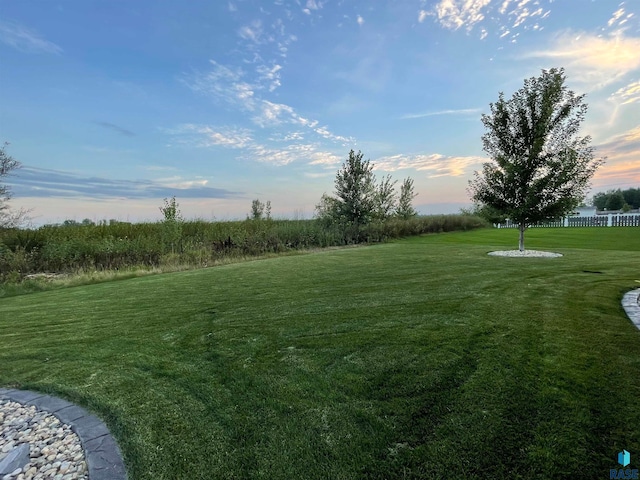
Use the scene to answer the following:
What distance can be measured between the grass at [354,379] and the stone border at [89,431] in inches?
2.2

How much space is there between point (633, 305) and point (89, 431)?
537 cm

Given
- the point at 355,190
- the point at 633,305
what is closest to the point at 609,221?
the point at 355,190

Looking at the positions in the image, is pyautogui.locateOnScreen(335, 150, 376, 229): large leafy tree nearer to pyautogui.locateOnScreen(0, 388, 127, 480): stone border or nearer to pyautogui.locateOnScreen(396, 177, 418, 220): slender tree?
pyautogui.locateOnScreen(396, 177, 418, 220): slender tree

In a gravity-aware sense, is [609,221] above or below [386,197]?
below

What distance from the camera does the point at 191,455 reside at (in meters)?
1.52

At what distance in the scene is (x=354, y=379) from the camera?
7.03ft

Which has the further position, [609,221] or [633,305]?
[609,221]

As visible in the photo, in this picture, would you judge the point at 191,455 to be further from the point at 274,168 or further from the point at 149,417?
the point at 274,168

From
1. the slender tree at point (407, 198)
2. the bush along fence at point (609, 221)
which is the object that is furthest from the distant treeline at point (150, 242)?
the bush along fence at point (609, 221)

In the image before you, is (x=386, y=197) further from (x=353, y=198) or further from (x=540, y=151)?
(x=540, y=151)

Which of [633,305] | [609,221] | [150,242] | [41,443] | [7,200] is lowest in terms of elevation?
[41,443]

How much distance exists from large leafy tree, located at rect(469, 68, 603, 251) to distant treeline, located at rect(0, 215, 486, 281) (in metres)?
7.76

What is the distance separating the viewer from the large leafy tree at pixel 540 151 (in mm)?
8828

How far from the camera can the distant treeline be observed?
32.3ft
